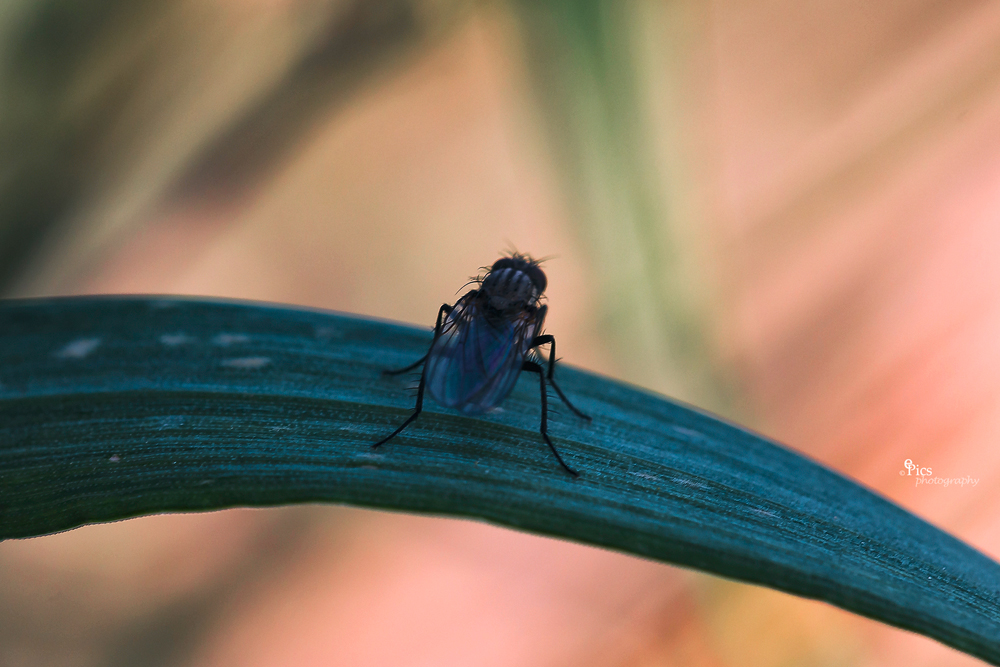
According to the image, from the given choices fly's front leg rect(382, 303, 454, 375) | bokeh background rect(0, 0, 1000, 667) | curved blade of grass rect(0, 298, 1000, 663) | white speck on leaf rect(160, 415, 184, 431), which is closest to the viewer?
curved blade of grass rect(0, 298, 1000, 663)

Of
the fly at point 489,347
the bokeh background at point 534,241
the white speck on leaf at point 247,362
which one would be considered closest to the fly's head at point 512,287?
the fly at point 489,347

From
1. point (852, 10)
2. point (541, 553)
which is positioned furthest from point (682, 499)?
point (852, 10)

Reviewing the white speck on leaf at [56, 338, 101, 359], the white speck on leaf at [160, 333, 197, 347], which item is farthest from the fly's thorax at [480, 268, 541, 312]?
the white speck on leaf at [56, 338, 101, 359]

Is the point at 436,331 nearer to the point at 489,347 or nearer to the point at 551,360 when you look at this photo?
the point at 489,347

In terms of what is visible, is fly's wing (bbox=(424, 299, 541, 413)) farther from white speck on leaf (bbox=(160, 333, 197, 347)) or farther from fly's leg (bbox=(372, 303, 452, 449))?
white speck on leaf (bbox=(160, 333, 197, 347))

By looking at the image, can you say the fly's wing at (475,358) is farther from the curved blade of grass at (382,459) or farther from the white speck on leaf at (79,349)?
the white speck on leaf at (79,349)

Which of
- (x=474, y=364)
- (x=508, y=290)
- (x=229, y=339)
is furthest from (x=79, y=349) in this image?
(x=508, y=290)
